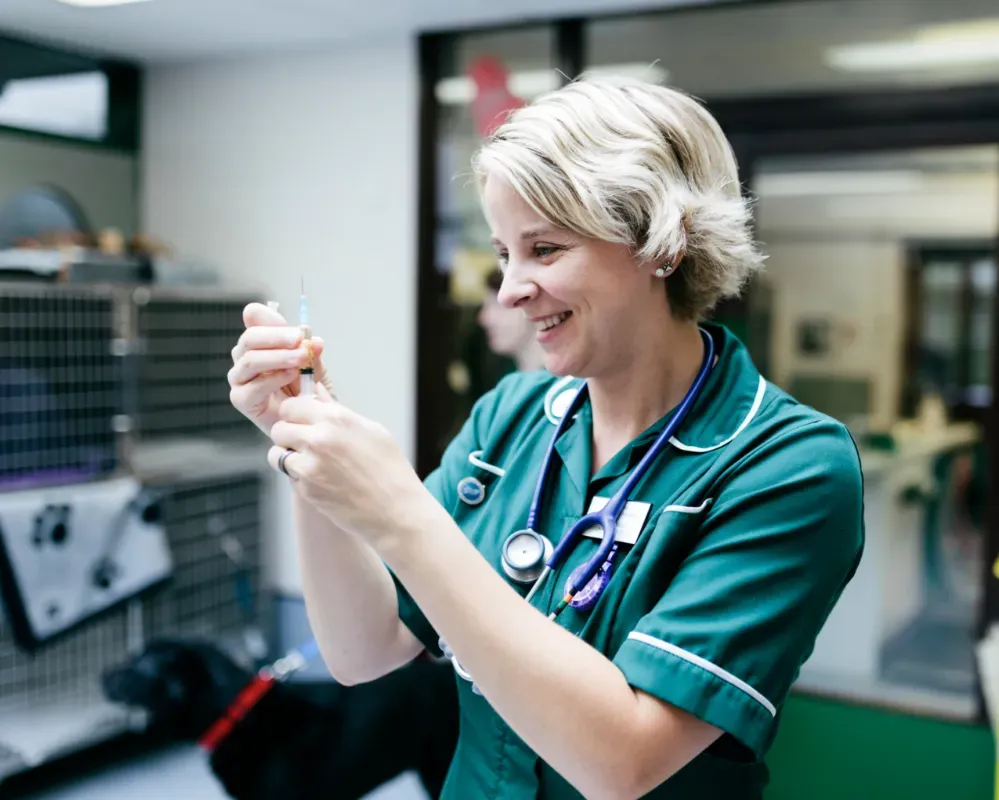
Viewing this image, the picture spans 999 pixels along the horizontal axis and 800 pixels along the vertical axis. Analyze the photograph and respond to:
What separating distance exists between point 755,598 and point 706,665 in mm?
74

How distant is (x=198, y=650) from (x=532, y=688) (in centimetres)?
210

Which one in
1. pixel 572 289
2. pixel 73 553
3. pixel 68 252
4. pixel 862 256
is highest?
pixel 862 256

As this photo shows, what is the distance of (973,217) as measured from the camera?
6172mm

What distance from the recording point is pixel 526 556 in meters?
1.09

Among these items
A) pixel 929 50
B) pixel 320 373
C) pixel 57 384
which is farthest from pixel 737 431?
pixel 57 384

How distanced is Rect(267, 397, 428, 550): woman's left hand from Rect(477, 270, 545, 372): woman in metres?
2.45

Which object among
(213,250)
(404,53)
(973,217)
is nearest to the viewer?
(404,53)

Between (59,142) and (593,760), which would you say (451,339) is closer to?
(59,142)

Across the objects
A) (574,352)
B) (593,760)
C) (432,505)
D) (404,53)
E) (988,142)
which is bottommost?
(593,760)

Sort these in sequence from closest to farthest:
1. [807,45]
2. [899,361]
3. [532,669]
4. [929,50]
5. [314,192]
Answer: [532,669] < [929,50] < [807,45] < [314,192] < [899,361]

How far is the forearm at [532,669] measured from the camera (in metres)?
0.83

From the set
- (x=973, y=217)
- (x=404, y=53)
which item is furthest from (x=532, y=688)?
(x=973, y=217)

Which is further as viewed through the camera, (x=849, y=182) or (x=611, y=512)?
(x=849, y=182)

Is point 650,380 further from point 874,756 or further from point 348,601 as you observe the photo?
point 874,756
